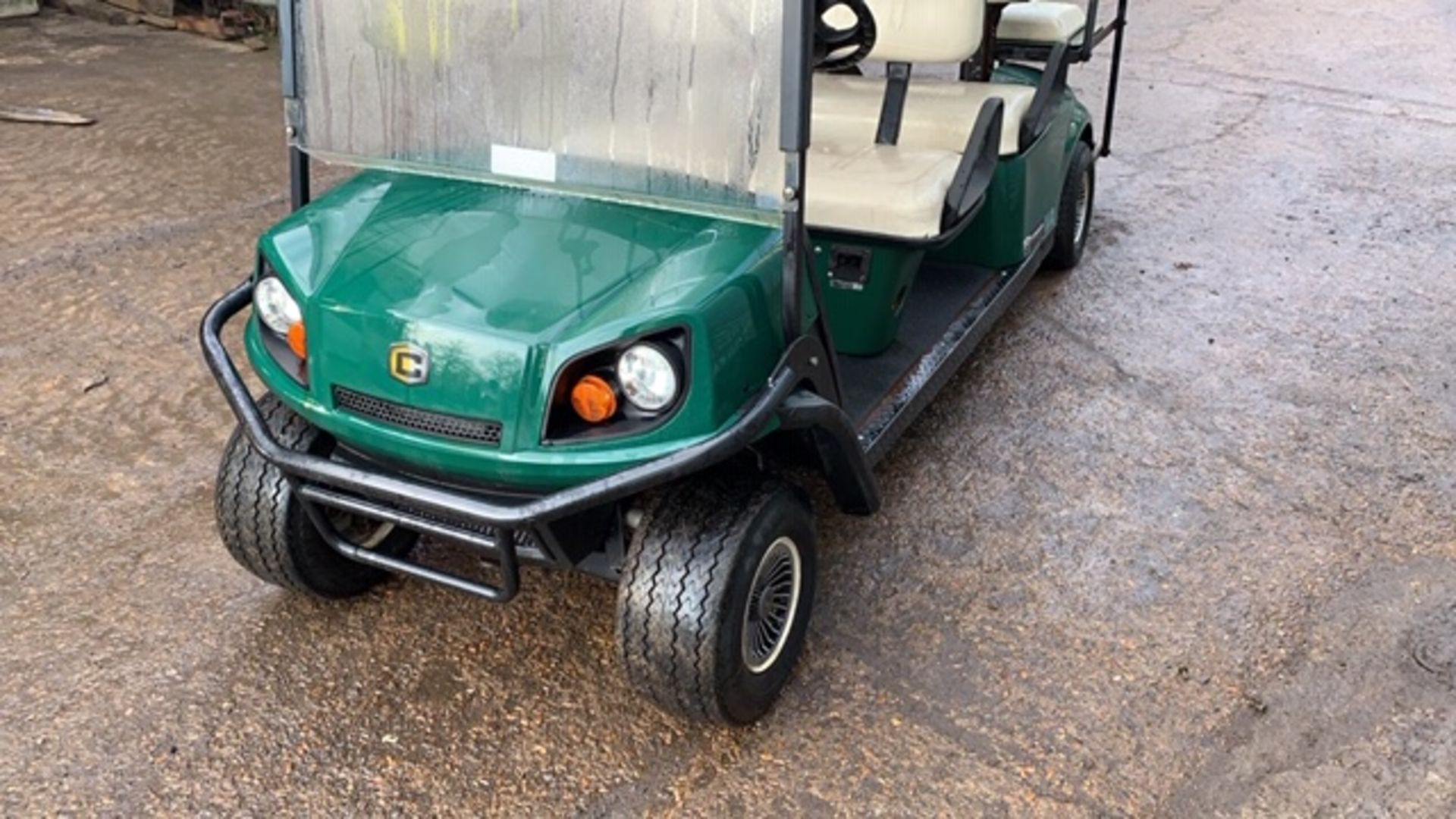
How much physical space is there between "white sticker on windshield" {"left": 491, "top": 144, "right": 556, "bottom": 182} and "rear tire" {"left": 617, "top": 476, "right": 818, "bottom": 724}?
0.63 metres

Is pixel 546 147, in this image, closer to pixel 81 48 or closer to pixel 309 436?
pixel 309 436

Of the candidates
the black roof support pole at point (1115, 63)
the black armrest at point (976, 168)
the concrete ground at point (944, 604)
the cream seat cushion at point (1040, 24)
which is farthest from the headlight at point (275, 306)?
A: the black roof support pole at point (1115, 63)

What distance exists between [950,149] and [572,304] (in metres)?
1.83

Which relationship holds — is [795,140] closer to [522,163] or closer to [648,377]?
[648,377]

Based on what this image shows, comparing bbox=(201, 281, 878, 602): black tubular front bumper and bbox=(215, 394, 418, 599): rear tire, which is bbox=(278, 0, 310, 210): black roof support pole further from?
bbox=(215, 394, 418, 599): rear tire

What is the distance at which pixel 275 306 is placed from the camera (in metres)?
2.29

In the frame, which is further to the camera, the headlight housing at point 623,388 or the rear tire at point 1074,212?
the rear tire at point 1074,212

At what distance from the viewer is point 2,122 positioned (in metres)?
5.80

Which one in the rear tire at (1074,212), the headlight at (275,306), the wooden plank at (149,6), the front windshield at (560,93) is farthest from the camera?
the wooden plank at (149,6)

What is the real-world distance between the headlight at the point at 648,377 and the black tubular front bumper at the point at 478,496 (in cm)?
10

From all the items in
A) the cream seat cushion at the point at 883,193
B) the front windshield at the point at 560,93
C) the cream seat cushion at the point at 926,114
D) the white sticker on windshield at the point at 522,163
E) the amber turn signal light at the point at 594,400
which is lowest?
the amber turn signal light at the point at 594,400

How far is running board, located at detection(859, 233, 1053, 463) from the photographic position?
280cm

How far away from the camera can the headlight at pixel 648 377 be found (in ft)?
6.64

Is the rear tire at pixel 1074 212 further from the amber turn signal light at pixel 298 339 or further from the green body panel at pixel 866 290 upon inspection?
the amber turn signal light at pixel 298 339
